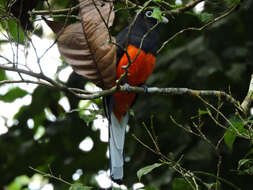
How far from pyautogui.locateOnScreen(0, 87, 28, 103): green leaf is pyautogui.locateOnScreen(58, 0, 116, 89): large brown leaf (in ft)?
5.85

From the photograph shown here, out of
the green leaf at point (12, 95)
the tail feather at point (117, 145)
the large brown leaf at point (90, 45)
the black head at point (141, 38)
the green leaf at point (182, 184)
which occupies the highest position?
the large brown leaf at point (90, 45)

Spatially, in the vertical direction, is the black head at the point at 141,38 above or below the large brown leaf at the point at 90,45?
below

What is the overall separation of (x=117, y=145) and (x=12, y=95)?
1104 millimetres

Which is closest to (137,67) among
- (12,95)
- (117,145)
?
(117,145)

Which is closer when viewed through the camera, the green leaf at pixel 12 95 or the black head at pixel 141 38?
the black head at pixel 141 38

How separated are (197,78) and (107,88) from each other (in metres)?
1.42

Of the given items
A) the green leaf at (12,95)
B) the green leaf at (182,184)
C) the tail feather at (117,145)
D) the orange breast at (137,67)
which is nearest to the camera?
the green leaf at (182,184)

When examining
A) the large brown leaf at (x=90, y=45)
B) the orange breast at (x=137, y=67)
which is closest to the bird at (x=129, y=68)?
the orange breast at (x=137, y=67)

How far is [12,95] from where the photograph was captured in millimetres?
4125

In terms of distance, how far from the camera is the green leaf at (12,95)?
4100 millimetres

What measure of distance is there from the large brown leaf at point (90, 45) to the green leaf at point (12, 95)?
5.85 feet

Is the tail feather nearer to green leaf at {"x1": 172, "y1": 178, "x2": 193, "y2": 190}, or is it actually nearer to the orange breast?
the orange breast

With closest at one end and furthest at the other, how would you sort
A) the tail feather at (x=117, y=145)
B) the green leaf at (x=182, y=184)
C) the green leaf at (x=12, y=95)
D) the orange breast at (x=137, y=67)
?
the green leaf at (x=182, y=184) < the tail feather at (x=117, y=145) < the orange breast at (x=137, y=67) < the green leaf at (x=12, y=95)

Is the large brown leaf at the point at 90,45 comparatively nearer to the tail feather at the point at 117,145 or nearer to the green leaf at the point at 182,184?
the green leaf at the point at 182,184
